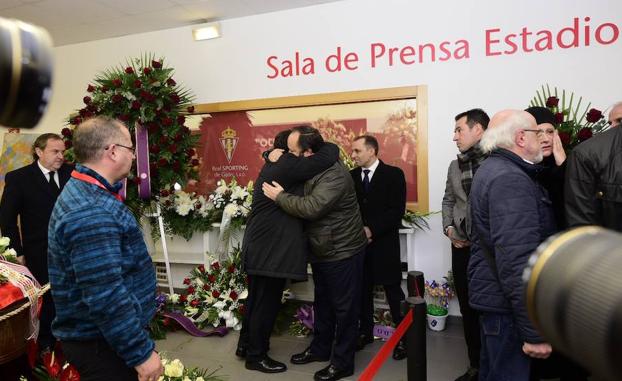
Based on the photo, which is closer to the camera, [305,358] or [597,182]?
[597,182]

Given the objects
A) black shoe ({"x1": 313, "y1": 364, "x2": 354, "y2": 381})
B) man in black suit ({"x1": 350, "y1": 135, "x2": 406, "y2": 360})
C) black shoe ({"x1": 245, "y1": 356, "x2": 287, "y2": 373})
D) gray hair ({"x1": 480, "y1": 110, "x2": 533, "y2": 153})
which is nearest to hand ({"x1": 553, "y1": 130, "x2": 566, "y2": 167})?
gray hair ({"x1": 480, "y1": 110, "x2": 533, "y2": 153})

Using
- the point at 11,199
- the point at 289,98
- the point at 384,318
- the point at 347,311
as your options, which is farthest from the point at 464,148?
the point at 11,199

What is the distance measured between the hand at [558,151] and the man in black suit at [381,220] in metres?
1.07

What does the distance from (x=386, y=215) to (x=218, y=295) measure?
164 cm

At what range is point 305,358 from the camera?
3068 millimetres

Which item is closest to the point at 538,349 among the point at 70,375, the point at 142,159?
the point at 70,375

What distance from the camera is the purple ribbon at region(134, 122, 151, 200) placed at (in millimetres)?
3711

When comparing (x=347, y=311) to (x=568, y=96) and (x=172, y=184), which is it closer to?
(x=172, y=184)

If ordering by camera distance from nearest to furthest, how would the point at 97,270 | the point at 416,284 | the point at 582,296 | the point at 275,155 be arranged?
the point at 582,296, the point at 97,270, the point at 416,284, the point at 275,155

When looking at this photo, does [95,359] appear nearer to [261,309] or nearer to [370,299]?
[261,309]

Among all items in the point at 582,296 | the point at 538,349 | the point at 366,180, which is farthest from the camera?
the point at 366,180

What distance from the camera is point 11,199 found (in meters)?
3.11

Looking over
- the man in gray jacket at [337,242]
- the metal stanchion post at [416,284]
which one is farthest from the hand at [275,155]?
the metal stanchion post at [416,284]

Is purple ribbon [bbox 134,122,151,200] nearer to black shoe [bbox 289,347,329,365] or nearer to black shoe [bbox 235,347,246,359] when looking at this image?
black shoe [bbox 235,347,246,359]
